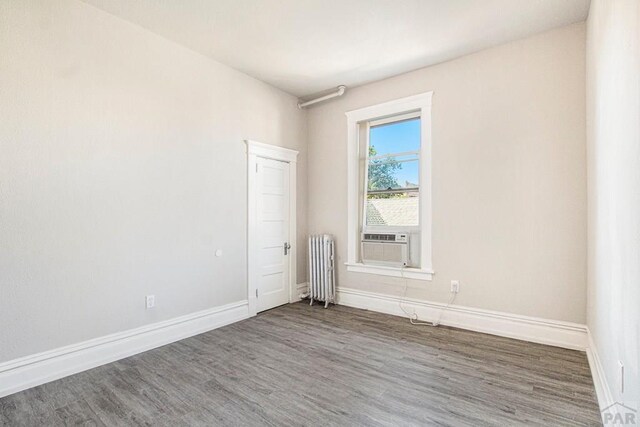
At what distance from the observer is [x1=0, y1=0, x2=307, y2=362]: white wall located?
239 centimetres

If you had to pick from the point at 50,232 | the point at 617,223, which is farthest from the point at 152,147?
the point at 617,223

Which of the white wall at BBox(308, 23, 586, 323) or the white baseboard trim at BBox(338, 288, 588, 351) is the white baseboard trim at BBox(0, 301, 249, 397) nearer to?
the white baseboard trim at BBox(338, 288, 588, 351)

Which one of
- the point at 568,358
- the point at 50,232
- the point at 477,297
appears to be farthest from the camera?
the point at 477,297

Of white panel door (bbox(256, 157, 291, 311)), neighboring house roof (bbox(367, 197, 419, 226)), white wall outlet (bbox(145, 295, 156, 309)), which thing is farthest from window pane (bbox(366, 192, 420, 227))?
white wall outlet (bbox(145, 295, 156, 309))

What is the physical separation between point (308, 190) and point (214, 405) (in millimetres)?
3348

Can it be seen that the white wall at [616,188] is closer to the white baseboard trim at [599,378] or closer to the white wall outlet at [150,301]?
the white baseboard trim at [599,378]

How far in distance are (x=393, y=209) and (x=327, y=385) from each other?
2.50 metres

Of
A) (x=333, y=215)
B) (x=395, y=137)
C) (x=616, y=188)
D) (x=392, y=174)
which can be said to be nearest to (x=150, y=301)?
(x=333, y=215)

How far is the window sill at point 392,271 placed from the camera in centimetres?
388

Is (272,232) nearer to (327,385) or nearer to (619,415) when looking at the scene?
(327,385)

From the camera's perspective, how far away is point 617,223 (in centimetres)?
176

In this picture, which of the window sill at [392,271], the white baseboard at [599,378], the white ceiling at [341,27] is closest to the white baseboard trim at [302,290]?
the window sill at [392,271]

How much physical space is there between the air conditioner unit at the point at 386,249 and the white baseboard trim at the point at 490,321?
17.7 inches

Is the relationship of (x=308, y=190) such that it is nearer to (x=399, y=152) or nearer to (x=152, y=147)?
(x=399, y=152)
